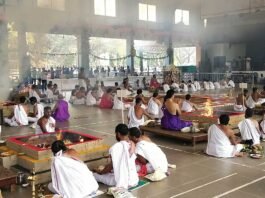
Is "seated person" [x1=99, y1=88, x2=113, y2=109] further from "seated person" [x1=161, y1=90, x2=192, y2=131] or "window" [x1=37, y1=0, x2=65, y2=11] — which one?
"seated person" [x1=161, y1=90, x2=192, y2=131]

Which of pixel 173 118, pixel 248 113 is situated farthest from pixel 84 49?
pixel 248 113

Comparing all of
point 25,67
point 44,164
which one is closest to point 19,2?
point 25,67

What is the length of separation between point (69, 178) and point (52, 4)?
7.89 meters

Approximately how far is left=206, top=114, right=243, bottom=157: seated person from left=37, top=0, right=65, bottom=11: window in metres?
6.28

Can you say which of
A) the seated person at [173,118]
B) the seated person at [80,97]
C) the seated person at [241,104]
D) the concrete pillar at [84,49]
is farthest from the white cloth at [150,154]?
the concrete pillar at [84,49]

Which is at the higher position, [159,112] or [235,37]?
[235,37]

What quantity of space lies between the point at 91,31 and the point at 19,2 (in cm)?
454

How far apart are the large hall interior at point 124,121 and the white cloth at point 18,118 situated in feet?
0.07

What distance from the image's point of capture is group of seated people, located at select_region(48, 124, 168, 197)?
358 cm

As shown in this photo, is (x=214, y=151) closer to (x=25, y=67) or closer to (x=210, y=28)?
(x=25, y=67)

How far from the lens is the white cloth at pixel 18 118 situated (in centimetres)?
830

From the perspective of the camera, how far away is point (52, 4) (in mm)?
10422

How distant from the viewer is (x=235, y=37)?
18.3m

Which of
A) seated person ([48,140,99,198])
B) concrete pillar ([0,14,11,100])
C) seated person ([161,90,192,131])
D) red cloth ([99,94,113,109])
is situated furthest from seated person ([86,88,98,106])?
seated person ([48,140,99,198])
